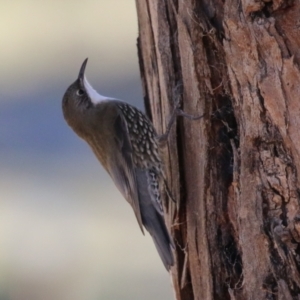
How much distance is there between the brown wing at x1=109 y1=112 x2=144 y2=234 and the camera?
4.80 meters

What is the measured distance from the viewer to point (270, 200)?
3191mm

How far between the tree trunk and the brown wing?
1.93 ft

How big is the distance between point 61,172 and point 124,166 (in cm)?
303

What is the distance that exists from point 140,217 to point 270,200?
1.48m

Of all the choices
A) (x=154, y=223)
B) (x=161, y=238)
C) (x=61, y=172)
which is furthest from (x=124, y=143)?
(x=61, y=172)

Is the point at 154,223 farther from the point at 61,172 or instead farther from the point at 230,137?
the point at 61,172

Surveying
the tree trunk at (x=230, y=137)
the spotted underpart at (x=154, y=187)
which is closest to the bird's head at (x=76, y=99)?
the spotted underpart at (x=154, y=187)

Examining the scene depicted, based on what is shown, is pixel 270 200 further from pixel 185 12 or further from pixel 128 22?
pixel 128 22

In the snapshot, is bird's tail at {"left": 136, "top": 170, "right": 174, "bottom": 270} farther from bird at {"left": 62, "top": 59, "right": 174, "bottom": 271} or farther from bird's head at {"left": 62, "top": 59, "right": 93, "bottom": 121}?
bird's head at {"left": 62, "top": 59, "right": 93, "bottom": 121}

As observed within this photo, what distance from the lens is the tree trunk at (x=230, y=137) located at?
3.13 meters

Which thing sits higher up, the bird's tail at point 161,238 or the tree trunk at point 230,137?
the tree trunk at point 230,137

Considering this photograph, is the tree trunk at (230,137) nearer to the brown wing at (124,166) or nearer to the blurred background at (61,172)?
the brown wing at (124,166)

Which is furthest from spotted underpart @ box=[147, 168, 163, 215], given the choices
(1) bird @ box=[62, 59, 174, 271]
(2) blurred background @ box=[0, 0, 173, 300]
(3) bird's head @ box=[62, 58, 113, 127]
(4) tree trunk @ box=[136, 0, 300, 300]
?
(2) blurred background @ box=[0, 0, 173, 300]

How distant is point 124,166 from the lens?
4945 millimetres
